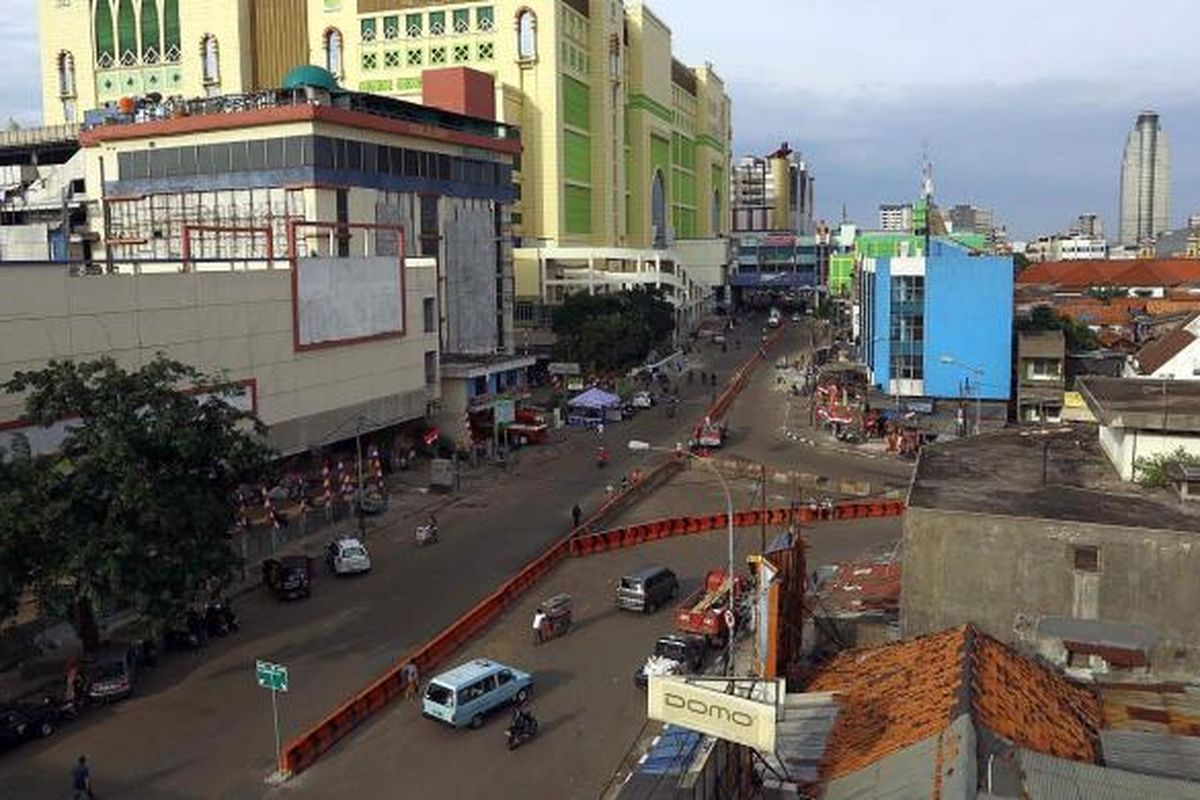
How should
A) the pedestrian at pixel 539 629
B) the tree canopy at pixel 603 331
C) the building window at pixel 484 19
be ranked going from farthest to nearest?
the building window at pixel 484 19 < the tree canopy at pixel 603 331 < the pedestrian at pixel 539 629

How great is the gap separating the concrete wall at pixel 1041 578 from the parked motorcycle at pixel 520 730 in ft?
30.2

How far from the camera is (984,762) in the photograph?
53.6ft

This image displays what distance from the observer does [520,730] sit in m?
25.3

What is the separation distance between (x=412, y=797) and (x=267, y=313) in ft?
94.0

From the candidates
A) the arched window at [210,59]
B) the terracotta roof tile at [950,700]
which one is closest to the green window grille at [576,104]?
the arched window at [210,59]

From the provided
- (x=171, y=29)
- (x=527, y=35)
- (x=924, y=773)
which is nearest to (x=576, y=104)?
(x=527, y=35)

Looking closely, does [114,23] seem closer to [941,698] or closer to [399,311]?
[399,311]

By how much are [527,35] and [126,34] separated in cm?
4259

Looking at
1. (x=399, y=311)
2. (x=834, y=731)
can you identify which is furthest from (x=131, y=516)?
(x=399, y=311)

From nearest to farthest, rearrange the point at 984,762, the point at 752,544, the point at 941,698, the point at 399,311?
the point at 984,762, the point at 941,698, the point at 752,544, the point at 399,311

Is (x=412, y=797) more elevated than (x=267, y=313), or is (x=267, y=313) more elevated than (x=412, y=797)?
(x=267, y=313)

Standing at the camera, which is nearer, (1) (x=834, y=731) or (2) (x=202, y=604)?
(1) (x=834, y=731)

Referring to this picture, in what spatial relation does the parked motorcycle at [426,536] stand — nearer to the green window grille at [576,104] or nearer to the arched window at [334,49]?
the green window grille at [576,104]

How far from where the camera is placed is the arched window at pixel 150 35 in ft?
375
